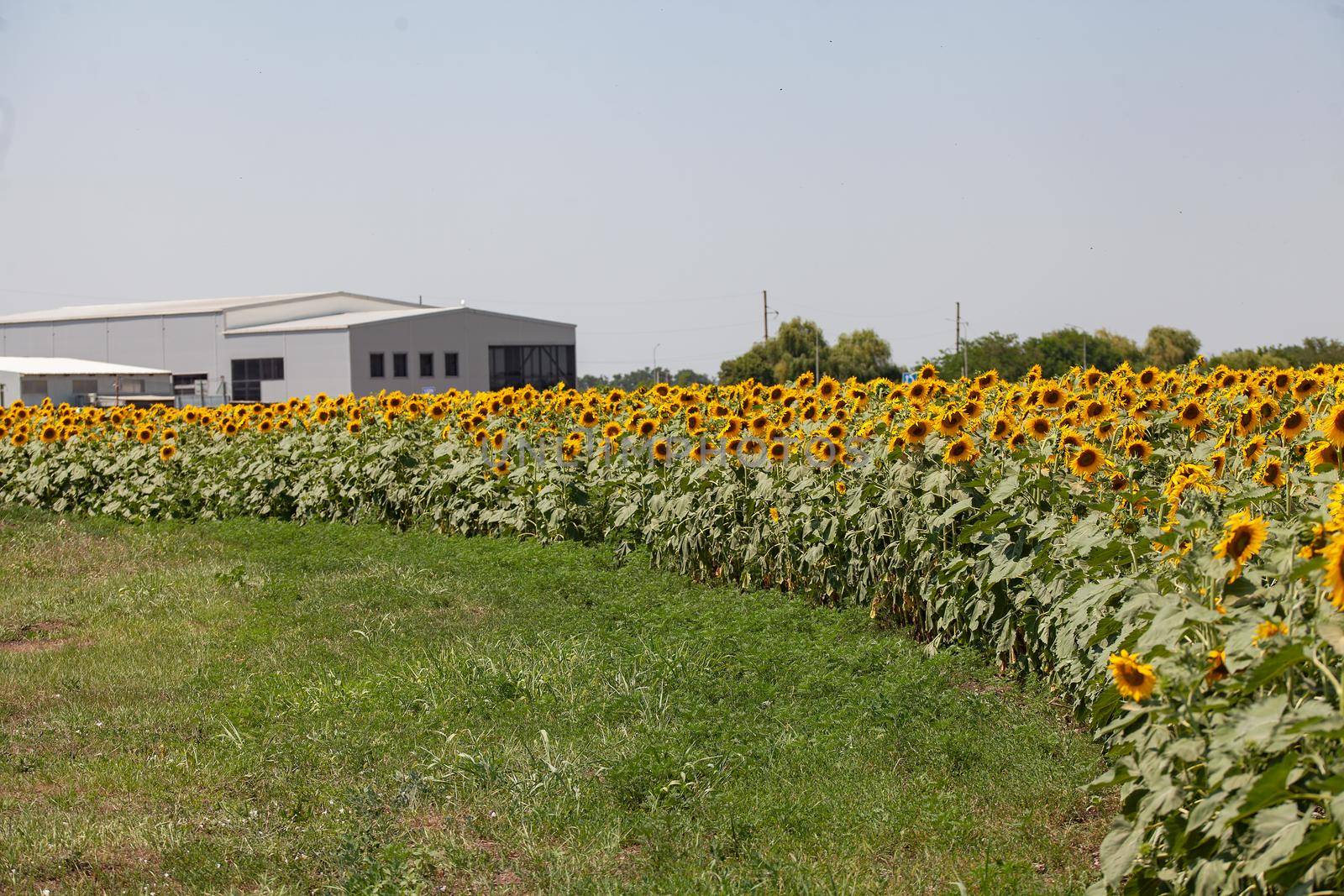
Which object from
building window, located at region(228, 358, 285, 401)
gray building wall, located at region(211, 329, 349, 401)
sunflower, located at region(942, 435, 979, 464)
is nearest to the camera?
sunflower, located at region(942, 435, 979, 464)

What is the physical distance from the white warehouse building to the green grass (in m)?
50.5

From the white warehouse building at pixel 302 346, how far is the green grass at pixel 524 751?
166 feet

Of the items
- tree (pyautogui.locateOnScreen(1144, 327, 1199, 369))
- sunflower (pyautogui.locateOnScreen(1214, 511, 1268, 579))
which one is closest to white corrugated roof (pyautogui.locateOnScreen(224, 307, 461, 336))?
tree (pyautogui.locateOnScreen(1144, 327, 1199, 369))

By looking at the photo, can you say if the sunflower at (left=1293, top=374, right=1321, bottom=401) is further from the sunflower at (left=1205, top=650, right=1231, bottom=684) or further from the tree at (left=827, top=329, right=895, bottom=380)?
the tree at (left=827, top=329, right=895, bottom=380)

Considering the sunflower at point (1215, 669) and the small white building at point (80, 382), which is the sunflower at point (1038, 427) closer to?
the sunflower at point (1215, 669)

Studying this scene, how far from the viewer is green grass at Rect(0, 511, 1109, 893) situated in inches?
185

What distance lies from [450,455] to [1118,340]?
57205mm

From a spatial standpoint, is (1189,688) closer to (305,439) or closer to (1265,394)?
(1265,394)

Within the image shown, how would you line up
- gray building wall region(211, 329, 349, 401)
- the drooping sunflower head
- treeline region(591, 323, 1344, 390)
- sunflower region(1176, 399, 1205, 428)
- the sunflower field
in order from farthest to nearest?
1. gray building wall region(211, 329, 349, 401)
2. treeline region(591, 323, 1344, 390)
3. sunflower region(1176, 399, 1205, 428)
4. the sunflower field
5. the drooping sunflower head

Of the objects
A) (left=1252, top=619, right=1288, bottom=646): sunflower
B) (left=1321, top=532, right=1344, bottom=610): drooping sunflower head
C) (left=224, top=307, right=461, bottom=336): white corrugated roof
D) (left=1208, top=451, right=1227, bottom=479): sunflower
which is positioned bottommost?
(left=1252, top=619, right=1288, bottom=646): sunflower

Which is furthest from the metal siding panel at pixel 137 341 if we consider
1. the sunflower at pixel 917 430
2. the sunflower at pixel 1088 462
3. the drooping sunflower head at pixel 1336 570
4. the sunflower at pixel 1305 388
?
the drooping sunflower head at pixel 1336 570

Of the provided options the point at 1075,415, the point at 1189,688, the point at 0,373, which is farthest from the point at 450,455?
the point at 0,373

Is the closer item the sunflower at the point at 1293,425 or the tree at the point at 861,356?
the sunflower at the point at 1293,425

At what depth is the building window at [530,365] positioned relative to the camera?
218 ft
